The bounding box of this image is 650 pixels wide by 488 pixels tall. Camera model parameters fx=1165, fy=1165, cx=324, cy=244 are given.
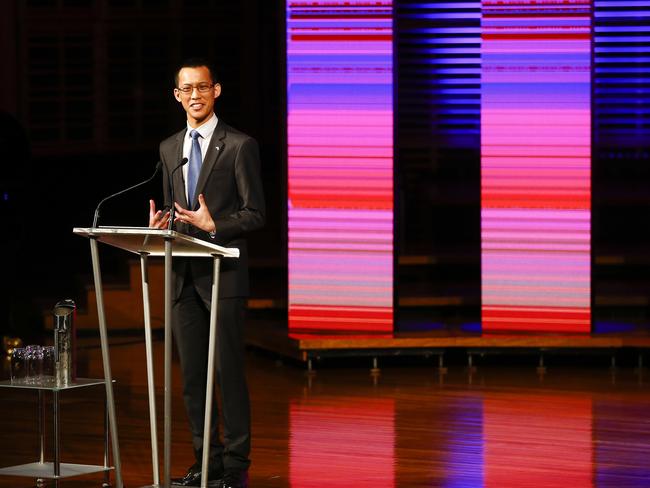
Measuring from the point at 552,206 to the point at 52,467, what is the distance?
3752 mm

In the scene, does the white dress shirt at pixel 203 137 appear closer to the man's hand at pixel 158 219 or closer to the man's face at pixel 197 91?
the man's face at pixel 197 91

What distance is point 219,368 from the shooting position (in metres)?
3.86

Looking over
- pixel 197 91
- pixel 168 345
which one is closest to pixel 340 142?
pixel 197 91

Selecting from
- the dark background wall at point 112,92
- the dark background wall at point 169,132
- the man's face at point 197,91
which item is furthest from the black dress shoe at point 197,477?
the dark background wall at point 112,92

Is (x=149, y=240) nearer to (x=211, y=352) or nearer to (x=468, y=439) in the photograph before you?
(x=211, y=352)

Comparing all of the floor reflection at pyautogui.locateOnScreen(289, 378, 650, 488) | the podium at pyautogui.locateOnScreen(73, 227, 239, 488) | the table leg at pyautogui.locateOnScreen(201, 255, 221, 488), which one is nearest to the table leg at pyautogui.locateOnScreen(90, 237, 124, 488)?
the podium at pyautogui.locateOnScreen(73, 227, 239, 488)

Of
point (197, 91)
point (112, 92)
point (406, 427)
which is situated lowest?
point (406, 427)

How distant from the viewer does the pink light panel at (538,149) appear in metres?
6.83

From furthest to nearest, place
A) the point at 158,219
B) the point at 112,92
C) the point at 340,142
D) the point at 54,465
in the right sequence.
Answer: the point at 112,92, the point at 340,142, the point at 54,465, the point at 158,219

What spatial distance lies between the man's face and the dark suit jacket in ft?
0.30

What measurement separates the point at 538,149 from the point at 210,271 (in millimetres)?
3496

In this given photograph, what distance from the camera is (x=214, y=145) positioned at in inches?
150

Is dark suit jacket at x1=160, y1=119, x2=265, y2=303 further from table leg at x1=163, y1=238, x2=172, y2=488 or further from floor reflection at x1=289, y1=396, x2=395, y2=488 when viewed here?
floor reflection at x1=289, y1=396, x2=395, y2=488

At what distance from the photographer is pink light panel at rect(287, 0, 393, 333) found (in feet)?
22.4
